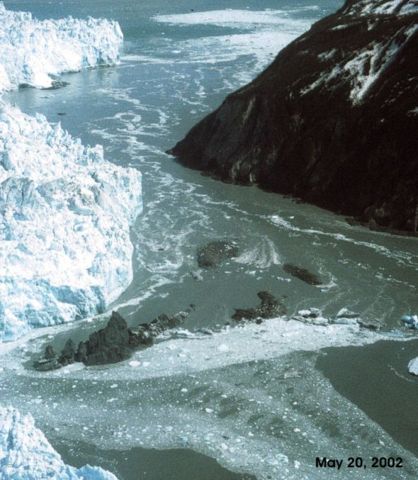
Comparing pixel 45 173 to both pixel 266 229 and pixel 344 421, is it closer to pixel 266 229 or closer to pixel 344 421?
pixel 266 229

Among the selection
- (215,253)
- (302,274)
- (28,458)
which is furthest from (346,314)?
(28,458)

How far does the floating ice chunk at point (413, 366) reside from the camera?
1944 cm

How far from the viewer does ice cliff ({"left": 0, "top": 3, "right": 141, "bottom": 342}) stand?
72.6 feet

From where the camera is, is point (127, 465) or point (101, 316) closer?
point (127, 465)

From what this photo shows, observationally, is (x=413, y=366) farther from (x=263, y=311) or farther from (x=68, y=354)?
(x=68, y=354)

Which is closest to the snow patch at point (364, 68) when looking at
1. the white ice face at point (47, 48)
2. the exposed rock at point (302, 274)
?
the exposed rock at point (302, 274)

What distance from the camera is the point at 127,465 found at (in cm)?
1585

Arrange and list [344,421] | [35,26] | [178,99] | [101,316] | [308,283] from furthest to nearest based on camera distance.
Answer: [35,26], [178,99], [308,283], [101,316], [344,421]

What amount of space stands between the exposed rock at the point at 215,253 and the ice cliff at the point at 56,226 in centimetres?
306

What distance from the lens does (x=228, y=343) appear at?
2109cm

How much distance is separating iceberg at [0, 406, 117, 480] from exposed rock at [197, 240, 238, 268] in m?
13.3

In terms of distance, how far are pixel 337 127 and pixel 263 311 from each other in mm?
14262

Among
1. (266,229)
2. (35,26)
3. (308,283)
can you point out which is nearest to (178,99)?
(35,26)

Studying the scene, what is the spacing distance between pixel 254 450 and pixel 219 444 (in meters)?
0.89
